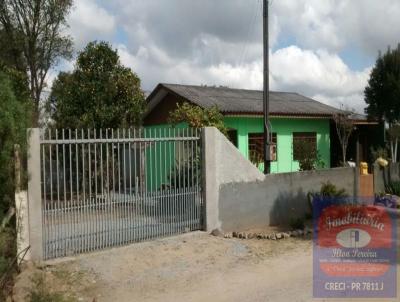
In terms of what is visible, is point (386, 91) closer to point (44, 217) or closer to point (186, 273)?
point (186, 273)

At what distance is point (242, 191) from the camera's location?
9578mm

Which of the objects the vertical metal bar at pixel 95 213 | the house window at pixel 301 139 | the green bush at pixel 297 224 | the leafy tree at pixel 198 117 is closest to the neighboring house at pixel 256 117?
the house window at pixel 301 139

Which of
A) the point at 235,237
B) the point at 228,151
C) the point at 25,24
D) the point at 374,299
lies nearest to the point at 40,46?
the point at 25,24

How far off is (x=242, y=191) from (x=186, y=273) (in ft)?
9.91

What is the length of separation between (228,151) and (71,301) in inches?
182

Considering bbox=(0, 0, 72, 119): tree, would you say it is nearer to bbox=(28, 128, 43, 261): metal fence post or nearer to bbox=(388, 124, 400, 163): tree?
bbox=(28, 128, 43, 261): metal fence post

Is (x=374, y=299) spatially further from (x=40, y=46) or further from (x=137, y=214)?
(x=40, y=46)

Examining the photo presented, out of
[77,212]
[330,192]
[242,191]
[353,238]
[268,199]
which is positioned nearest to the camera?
[77,212]

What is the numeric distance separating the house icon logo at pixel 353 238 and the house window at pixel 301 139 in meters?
6.75

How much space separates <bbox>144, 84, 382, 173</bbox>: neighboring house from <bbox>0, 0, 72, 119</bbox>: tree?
12.9ft

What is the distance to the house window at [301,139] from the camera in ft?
53.9

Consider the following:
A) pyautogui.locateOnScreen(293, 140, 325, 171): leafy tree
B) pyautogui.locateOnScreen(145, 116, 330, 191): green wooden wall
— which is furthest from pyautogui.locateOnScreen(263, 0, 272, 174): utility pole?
pyautogui.locateOnScreen(293, 140, 325, 171): leafy tree

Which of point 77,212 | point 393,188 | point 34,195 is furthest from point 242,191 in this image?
point 393,188

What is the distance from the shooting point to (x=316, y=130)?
60.6 ft
